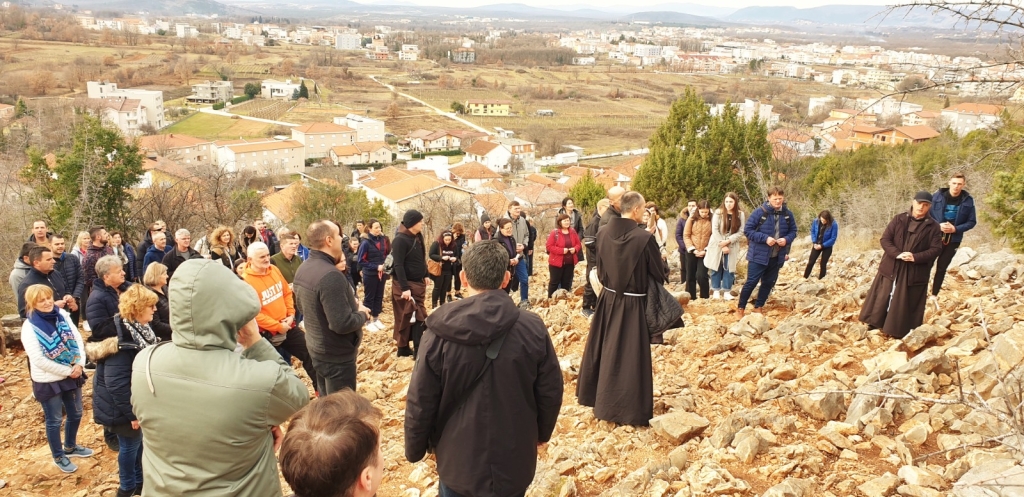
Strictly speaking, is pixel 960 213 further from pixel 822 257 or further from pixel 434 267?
pixel 434 267

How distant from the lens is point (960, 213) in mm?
7156

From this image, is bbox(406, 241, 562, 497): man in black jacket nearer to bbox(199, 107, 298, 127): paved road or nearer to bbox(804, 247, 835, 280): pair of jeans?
bbox(804, 247, 835, 280): pair of jeans

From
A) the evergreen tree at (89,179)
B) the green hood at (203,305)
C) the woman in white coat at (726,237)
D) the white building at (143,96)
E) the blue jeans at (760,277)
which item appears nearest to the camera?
the green hood at (203,305)

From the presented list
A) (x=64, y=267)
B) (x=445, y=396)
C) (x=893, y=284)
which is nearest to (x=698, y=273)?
(x=893, y=284)

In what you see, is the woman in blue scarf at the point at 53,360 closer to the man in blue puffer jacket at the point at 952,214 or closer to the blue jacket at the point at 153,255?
the blue jacket at the point at 153,255

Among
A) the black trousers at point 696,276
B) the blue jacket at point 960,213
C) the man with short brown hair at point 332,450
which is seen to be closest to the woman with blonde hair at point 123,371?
the man with short brown hair at point 332,450

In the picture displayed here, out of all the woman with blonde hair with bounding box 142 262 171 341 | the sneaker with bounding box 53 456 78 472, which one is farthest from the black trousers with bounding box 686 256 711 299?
the sneaker with bounding box 53 456 78 472

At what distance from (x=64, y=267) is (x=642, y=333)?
21.9 feet

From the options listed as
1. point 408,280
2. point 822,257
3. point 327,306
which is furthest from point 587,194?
point 327,306

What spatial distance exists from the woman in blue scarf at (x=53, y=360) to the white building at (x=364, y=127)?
225 ft

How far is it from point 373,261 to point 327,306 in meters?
4.08

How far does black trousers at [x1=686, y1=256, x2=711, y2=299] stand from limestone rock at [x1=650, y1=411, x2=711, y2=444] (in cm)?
410

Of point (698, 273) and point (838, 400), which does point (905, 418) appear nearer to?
point (838, 400)

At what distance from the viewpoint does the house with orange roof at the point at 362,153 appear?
65562mm
